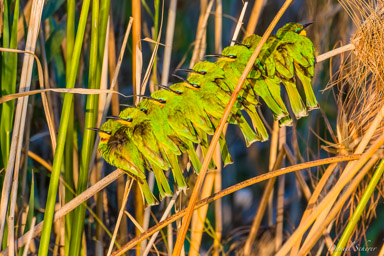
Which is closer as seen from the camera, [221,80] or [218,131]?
[218,131]

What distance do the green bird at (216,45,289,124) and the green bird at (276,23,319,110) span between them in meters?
0.05

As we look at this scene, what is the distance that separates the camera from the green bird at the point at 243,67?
2.21ft

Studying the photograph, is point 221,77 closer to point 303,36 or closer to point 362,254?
point 303,36

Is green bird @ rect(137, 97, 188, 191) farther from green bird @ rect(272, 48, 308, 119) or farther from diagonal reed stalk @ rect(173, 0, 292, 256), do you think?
green bird @ rect(272, 48, 308, 119)

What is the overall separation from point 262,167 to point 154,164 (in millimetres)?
847

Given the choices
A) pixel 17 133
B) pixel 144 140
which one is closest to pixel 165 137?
pixel 144 140

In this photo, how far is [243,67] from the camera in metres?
0.67

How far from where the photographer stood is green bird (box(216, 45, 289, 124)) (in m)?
0.67

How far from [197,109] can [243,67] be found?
3.6 inches

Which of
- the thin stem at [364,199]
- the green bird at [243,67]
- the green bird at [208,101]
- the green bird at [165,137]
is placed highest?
the green bird at [243,67]

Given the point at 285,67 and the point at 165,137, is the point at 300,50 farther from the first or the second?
the point at 165,137

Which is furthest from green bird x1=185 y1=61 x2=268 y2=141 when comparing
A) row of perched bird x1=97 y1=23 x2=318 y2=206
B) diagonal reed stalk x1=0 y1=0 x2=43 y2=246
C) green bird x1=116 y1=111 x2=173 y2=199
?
diagonal reed stalk x1=0 y1=0 x2=43 y2=246

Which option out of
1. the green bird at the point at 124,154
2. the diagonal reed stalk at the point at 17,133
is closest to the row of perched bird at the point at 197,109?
Answer: the green bird at the point at 124,154

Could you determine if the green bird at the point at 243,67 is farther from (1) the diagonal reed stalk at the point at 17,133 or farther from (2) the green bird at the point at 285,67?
(1) the diagonal reed stalk at the point at 17,133
